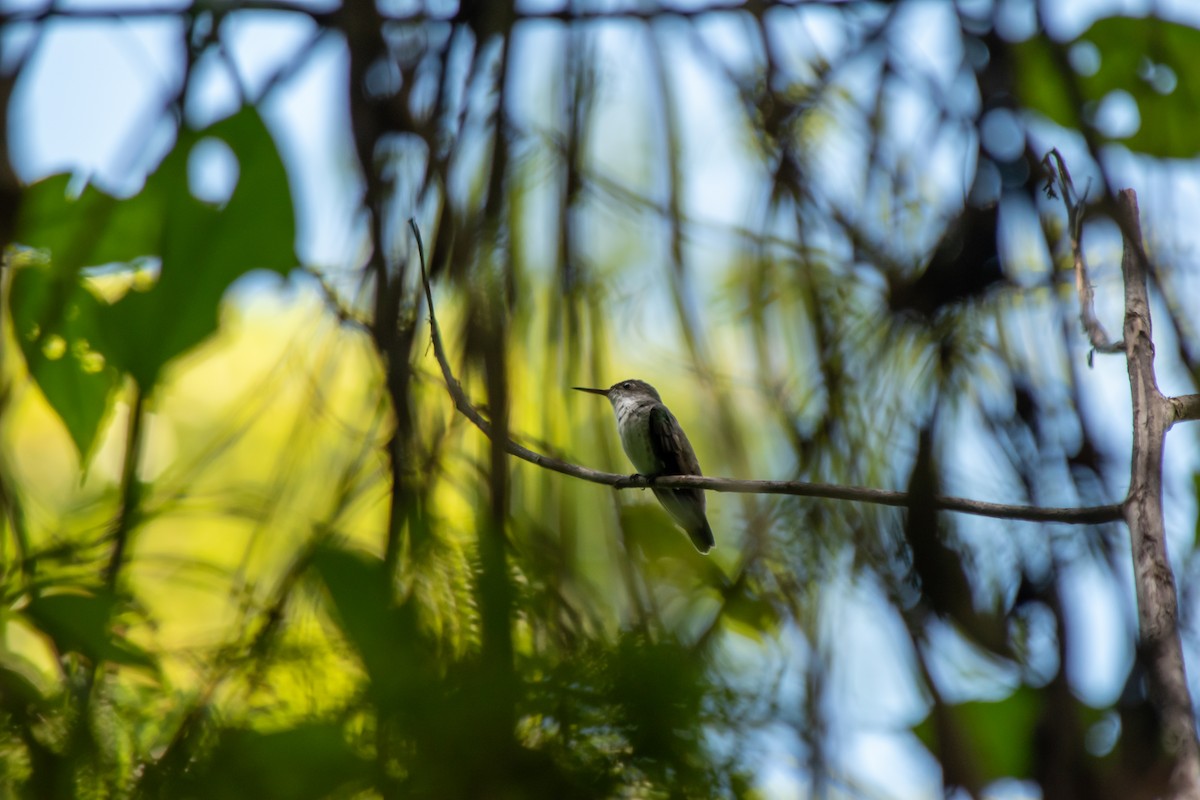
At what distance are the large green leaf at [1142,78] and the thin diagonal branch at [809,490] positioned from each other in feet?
3.15

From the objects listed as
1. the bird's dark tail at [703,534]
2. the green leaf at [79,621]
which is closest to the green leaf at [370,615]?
the green leaf at [79,621]

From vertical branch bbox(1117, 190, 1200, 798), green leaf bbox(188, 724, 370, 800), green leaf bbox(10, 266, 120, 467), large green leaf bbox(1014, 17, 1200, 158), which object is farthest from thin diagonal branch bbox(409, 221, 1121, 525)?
large green leaf bbox(1014, 17, 1200, 158)

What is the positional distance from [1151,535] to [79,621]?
1.23m

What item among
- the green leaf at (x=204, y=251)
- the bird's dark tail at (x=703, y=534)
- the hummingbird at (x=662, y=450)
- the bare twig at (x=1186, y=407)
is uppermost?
the hummingbird at (x=662, y=450)

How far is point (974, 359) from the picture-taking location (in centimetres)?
186

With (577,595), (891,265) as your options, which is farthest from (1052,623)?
(891,265)

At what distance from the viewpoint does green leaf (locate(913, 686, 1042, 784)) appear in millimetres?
1438

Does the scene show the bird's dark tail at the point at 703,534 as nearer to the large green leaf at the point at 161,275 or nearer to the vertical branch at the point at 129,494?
the large green leaf at the point at 161,275

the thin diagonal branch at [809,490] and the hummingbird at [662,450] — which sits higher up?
the hummingbird at [662,450]

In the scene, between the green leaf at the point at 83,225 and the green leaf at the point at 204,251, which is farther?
the green leaf at the point at 83,225

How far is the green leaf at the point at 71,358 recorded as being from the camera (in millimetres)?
1649

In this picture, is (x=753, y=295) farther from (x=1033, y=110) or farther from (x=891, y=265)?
(x=1033, y=110)

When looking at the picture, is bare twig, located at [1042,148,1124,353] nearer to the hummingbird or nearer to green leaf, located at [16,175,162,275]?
green leaf, located at [16,175,162,275]

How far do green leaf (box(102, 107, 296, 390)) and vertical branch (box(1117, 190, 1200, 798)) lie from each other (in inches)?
43.8
